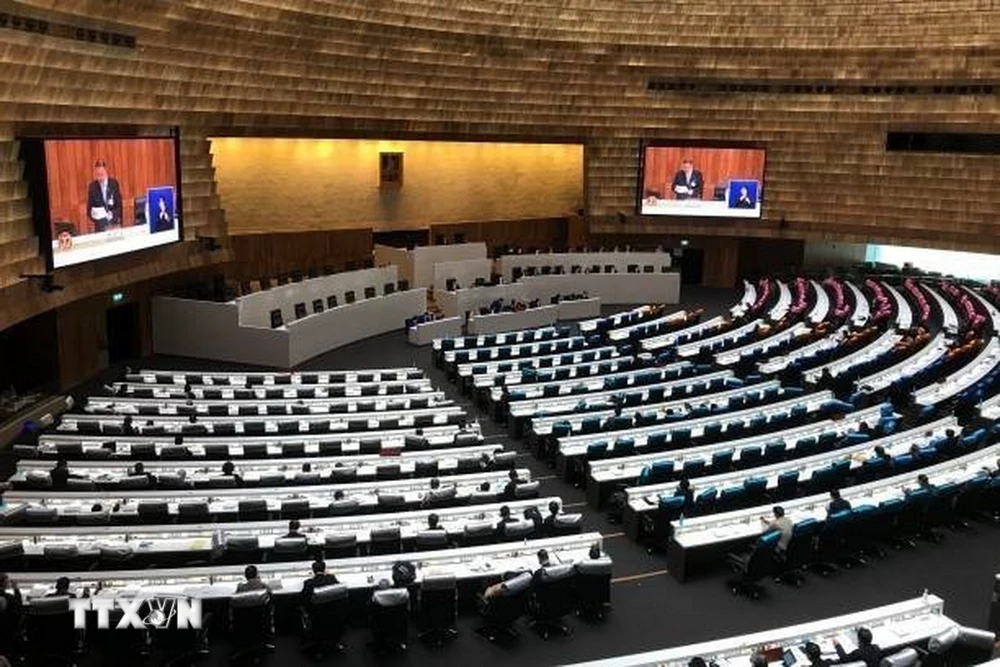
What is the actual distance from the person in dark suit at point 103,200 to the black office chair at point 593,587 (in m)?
13.1

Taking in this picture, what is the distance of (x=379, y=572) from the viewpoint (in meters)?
9.76

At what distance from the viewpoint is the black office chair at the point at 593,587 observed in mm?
10062

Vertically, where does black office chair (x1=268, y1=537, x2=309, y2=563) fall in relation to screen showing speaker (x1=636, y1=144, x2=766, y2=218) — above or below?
below

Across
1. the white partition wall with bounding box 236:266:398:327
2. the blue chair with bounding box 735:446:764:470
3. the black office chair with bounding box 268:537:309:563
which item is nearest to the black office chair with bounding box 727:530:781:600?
the blue chair with bounding box 735:446:764:470

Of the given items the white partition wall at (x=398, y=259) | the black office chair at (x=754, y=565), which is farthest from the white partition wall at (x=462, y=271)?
the black office chair at (x=754, y=565)

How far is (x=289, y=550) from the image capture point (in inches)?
393

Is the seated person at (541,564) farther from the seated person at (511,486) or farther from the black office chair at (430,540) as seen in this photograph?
the seated person at (511,486)

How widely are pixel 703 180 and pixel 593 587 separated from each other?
2550 cm

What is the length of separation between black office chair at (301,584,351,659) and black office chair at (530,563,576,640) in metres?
2.16

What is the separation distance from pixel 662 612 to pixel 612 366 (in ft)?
34.1

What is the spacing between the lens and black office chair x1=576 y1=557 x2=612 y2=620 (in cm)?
1006

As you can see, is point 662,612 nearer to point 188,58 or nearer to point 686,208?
point 188,58

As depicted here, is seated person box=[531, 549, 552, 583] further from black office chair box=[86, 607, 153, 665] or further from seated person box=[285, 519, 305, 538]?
black office chair box=[86, 607, 153, 665]

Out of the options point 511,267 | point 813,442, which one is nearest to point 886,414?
point 813,442
